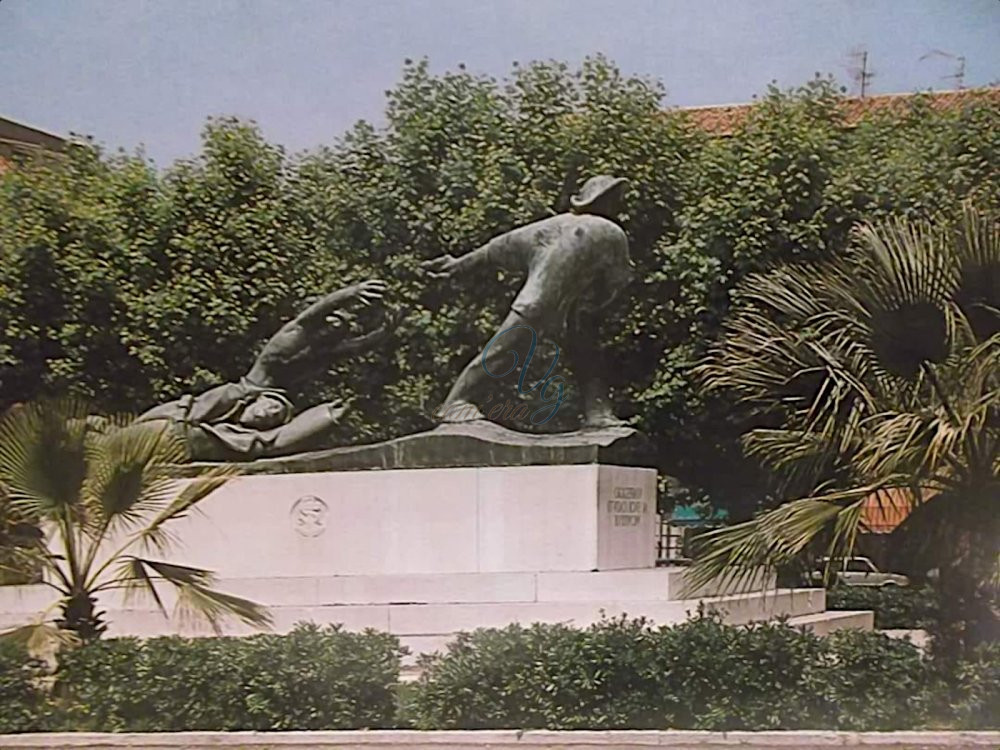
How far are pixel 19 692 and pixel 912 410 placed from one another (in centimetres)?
599

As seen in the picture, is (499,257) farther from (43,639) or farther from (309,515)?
(43,639)

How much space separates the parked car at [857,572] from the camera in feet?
32.1

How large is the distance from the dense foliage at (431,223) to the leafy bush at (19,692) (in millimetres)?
8854

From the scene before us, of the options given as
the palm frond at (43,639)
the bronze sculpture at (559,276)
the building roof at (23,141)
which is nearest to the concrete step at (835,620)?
the bronze sculpture at (559,276)

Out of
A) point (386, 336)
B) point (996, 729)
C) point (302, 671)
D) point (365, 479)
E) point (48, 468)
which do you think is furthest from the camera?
point (386, 336)

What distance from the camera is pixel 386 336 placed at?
1423cm

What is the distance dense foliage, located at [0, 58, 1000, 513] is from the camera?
19.0 m

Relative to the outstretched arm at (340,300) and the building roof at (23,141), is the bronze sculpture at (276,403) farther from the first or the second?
the building roof at (23,141)

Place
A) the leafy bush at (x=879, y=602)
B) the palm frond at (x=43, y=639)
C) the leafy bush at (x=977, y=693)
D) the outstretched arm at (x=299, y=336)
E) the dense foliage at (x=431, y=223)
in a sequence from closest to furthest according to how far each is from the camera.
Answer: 1. the leafy bush at (x=977, y=693)
2. the palm frond at (x=43, y=639)
3. the outstretched arm at (x=299, y=336)
4. the leafy bush at (x=879, y=602)
5. the dense foliage at (x=431, y=223)

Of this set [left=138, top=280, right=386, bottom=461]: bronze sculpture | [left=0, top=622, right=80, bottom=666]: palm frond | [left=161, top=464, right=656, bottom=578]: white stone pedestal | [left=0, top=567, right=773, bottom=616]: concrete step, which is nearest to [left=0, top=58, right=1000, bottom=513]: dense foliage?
[left=138, top=280, right=386, bottom=461]: bronze sculpture

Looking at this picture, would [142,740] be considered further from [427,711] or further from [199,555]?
[199,555]

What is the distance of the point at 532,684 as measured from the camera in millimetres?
9352

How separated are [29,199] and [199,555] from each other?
9.06 m

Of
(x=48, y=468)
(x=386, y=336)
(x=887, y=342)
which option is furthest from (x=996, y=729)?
(x=386, y=336)
